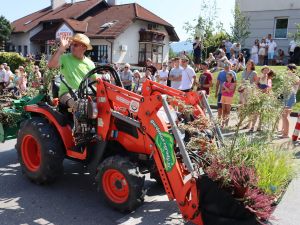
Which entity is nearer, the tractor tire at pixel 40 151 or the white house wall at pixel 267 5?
the tractor tire at pixel 40 151

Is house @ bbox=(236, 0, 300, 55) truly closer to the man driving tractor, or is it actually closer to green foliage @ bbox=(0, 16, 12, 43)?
the man driving tractor

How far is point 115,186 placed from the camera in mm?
4406

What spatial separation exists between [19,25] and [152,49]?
18136mm

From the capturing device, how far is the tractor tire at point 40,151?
4.92 meters

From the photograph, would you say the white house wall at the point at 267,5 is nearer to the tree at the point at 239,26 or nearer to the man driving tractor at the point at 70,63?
the tree at the point at 239,26

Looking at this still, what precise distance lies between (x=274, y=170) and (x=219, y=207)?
694 millimetres

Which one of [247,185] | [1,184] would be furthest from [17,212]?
[247,185]

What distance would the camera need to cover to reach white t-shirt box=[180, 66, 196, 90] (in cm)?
1011

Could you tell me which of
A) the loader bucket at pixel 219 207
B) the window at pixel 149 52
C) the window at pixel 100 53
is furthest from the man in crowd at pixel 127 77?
the window at pixel 149 52

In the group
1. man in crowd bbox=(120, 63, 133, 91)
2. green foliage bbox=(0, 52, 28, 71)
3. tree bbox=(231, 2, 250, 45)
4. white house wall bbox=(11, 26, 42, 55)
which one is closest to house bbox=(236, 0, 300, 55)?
tree bbox=(231, 2, 250, 45)

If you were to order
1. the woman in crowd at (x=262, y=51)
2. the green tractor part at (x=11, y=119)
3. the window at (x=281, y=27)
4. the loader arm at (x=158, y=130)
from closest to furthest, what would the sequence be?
the loader arm at (x=158, y=130) < the green tractor part at (x=11, y=119) < the woman in crowd at (x=262, y=51) < the window at (x=281, y=27)

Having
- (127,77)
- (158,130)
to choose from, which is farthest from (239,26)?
(158,130)

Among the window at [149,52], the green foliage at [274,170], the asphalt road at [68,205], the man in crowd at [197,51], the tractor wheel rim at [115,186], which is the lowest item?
the asphalt road at [68,205]

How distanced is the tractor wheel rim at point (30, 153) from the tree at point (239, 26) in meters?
21.1
